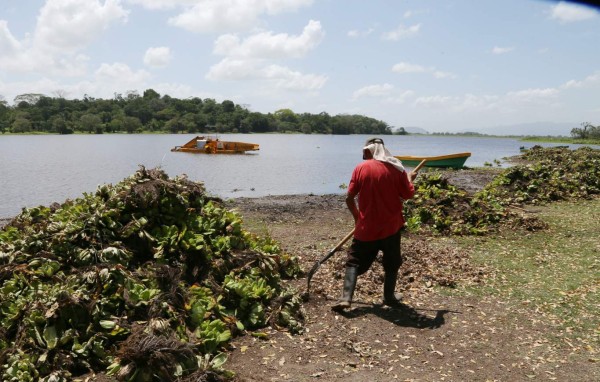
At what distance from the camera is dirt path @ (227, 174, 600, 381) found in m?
5.29

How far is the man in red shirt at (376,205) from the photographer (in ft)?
21.5

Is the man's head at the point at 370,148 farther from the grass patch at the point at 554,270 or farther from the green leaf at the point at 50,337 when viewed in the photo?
the green leaf at the point at 50,337

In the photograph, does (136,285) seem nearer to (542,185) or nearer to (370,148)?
(370,148)

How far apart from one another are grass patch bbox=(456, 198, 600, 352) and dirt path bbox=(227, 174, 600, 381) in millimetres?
339

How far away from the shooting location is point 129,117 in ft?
457

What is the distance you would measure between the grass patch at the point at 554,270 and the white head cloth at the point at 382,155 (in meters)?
2.87

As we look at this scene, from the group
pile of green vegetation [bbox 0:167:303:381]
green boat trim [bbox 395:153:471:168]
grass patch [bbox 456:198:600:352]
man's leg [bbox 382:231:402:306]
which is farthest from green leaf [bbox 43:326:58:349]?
green boat trim [bbox 395:153:471:168]

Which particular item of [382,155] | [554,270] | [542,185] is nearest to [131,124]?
[542,185]

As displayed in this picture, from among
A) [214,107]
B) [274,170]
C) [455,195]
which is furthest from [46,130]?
[455,195]

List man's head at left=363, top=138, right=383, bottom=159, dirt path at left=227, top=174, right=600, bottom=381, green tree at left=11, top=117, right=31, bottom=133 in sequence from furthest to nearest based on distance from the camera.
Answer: green tree at left=11, top=117, right=31, bottom=133
man's head at left=363, top=138, right=383, bottom=159
dirt path at left=227, top=174, right=600, bottom=381

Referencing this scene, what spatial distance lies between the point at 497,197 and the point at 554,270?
7855mm

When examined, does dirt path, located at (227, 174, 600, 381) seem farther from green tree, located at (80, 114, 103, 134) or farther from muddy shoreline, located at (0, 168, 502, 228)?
green tree, located at (80, 114, 103, 134)

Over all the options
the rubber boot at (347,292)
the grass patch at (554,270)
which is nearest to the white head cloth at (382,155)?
the rubber boot at (347,292)

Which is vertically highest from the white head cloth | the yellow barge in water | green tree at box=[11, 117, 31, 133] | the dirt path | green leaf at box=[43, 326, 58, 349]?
green tree at box=[11, 117, 31, 133]
